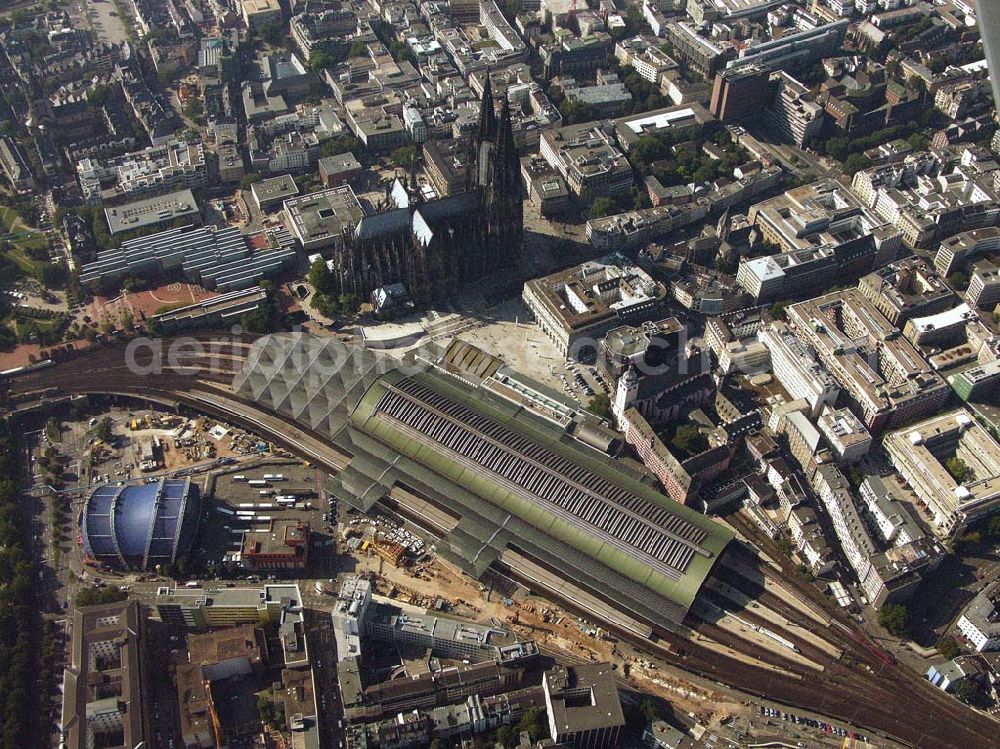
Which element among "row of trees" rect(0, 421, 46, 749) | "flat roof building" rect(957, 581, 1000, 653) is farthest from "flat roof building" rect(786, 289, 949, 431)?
"row of trees" rect(0, 421, 46, 749)

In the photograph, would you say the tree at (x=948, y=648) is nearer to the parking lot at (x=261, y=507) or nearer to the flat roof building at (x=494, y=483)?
the flat roof building at (x=494, y=483)

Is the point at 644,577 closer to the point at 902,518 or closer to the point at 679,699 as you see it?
the point at 679,699

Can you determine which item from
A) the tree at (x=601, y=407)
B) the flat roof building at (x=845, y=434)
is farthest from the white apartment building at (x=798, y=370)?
the tree at (x=601, y=407)

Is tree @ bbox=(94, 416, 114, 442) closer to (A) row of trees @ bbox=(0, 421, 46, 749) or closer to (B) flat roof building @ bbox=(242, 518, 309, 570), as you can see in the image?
(A) row of trees @ bbox=(0, 421, 46, 749)

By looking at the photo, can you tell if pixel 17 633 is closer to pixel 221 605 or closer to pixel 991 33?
pixel 221 605

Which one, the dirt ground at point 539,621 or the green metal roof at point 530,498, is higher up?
the green metal roof at point 530,498

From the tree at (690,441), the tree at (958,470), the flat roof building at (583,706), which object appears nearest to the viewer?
the flat roof building at (583,706)

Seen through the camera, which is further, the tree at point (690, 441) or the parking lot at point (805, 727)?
the tree at point (690, 441)
